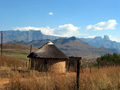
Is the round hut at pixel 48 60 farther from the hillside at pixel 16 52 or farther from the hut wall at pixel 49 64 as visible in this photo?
the hillside at pixel 16 52

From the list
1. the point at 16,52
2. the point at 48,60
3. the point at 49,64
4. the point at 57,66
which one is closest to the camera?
the point at 49,64

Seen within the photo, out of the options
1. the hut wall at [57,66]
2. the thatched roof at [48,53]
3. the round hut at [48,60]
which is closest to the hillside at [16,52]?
the thatched roof at [48,53]

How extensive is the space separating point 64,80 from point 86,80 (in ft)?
3.94

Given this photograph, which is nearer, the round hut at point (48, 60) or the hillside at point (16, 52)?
the round hut at point (48, 60)

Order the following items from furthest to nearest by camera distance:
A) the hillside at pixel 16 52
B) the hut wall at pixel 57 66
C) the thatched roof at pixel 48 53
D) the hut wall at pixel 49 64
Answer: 1. the hillside at pixel 16 52
2. the thatched roof at pixel 48 53
3. the hut wall at pixel 57 66
4. the hut wall at pixel 49 64

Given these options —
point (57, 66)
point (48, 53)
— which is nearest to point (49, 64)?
point (57, 66)

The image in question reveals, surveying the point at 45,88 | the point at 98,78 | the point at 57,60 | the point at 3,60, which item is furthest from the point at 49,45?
the point at 45,88

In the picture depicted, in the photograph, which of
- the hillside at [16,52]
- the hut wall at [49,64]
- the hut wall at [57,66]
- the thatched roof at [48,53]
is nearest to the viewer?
the hut wall at [49,64]

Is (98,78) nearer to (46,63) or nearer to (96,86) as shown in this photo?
(96,86)

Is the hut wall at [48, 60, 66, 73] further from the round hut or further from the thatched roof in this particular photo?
the thatched roof

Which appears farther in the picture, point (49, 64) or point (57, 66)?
point (57, 66)

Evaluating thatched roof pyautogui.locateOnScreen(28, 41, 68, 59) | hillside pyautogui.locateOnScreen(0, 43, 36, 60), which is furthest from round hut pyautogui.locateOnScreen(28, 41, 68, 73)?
hillside pyautogui.locateOnScreen(0, 43, 36, 60)

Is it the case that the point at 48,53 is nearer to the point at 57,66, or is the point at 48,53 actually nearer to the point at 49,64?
the point at 49,64

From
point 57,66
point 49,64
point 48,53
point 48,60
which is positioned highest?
point 48,53
